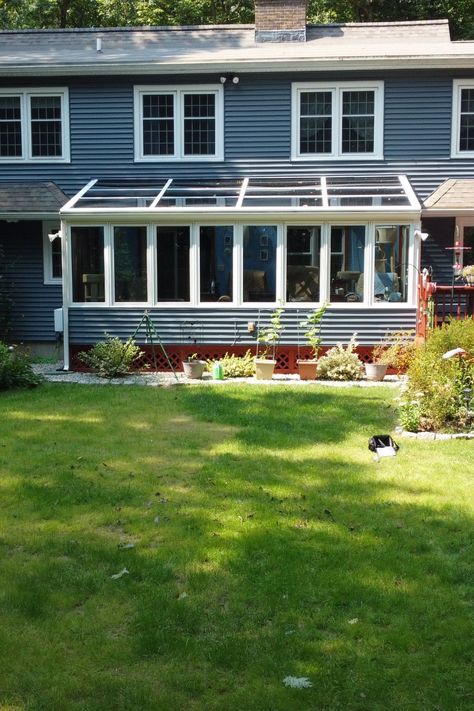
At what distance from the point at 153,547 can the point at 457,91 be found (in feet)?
38.6

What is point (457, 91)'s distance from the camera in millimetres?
14289

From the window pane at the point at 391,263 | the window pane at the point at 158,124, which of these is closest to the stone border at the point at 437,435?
the window pane at the point at 391,263

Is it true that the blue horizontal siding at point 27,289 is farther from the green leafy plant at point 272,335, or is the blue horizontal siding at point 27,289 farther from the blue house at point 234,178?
the green leafy plant at point 272,335

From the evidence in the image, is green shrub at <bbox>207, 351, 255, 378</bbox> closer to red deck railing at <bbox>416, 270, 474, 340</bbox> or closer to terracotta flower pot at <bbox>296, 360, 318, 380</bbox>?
terracotta flower pot at <bbox>296, 360, 318, 380</bbox>

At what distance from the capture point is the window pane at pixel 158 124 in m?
15.0

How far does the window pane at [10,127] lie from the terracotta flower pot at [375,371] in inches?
321

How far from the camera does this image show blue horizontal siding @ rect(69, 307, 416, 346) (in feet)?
42.1

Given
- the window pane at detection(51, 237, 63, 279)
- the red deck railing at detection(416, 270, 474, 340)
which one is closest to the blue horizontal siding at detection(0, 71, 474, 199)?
the window pane at detection(51, 237, 63, 279)

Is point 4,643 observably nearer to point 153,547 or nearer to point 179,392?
point 153,547

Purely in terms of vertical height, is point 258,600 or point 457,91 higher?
point 457,91

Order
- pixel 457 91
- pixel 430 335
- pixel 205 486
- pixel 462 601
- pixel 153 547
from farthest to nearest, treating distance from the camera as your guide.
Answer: pixel 457 91
pixel 430 335
pixel 205 486
pixel 153 547
pixel 462 601

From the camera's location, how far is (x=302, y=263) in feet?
42.5

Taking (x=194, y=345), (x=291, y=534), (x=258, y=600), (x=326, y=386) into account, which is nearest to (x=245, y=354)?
(x=194, y=345)

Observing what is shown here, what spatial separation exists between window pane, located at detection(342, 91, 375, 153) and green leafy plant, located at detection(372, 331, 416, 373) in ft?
12.9
